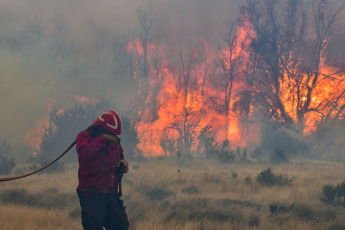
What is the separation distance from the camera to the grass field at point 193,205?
6.63 metres

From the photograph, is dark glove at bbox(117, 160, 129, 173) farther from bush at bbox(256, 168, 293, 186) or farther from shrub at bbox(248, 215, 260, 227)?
bush at bbox(256, 168, 293, 186)

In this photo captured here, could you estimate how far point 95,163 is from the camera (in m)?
4.08

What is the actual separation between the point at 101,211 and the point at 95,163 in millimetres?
523

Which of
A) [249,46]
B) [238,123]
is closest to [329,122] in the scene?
[249,46]

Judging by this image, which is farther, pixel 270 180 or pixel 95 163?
pixel 270 180

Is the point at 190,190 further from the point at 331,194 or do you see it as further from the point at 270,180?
the point at 331,194

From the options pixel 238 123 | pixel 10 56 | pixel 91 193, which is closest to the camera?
pixel 91 193

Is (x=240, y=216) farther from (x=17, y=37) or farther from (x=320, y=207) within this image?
(x=17, y=37)

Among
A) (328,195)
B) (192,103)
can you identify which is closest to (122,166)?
(328,195)

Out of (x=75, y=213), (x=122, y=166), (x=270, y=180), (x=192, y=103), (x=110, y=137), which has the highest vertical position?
(x=192, y=103)

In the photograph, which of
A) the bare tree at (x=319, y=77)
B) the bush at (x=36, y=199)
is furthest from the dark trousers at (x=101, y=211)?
the bare tree at (x=319, y=77)

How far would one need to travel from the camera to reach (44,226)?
639cm

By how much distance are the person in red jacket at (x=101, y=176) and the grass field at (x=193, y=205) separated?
218cm

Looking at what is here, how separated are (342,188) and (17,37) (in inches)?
1510
